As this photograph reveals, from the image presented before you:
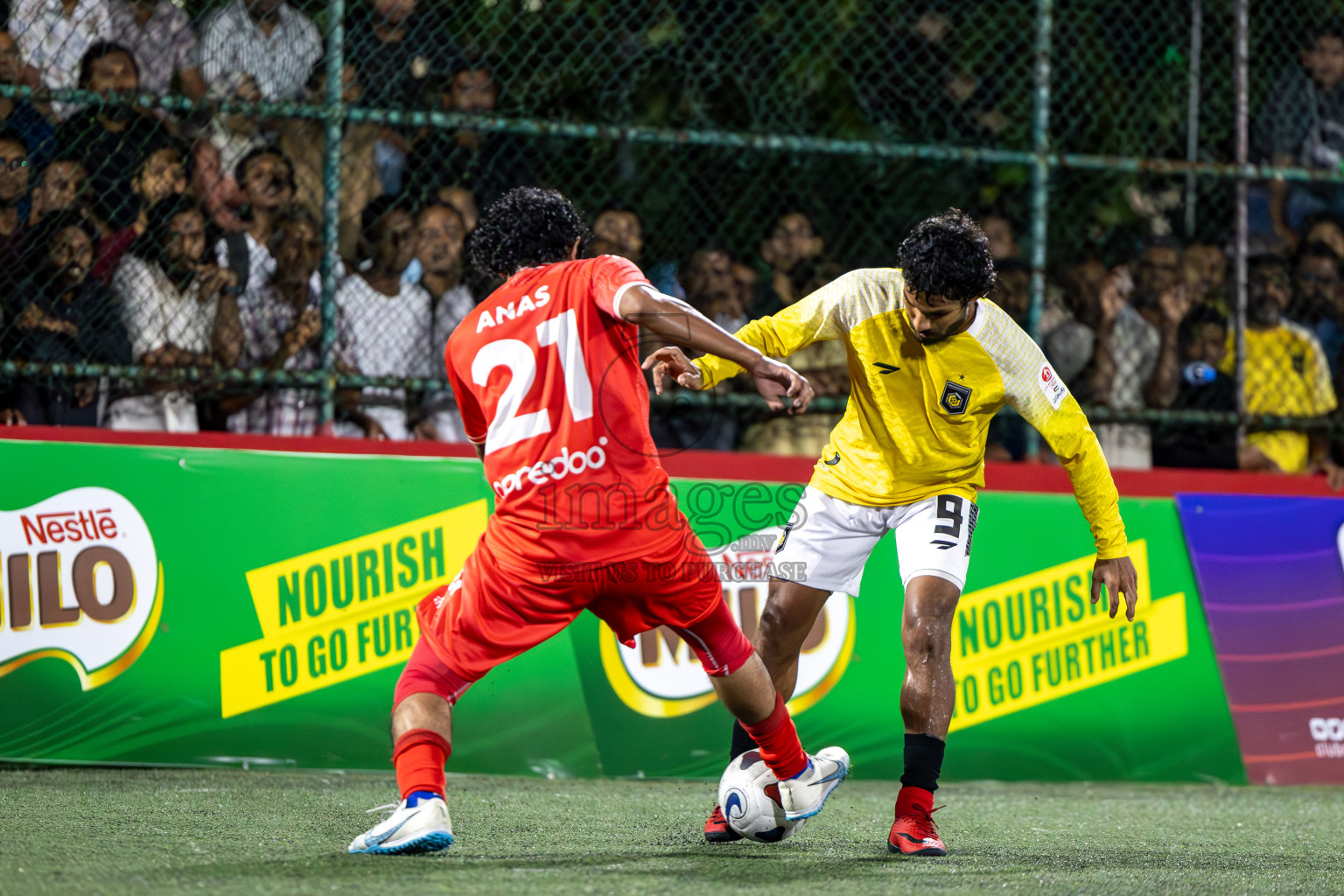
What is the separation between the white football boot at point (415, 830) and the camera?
353 cm

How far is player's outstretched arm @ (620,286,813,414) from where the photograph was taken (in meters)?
3.53

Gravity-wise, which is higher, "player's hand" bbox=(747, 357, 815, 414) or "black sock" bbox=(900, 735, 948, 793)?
"player's hand" bbox=(747, 357, 815, 414)

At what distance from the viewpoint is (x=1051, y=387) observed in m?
4.46

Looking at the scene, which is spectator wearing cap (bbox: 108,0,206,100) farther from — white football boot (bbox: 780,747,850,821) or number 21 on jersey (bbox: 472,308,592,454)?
white football boot (bbox: 780,747,850,821)

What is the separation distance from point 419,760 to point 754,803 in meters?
1.12

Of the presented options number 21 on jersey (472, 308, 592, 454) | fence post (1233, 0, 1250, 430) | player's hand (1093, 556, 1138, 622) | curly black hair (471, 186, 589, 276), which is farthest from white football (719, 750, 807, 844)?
fence post (1233, 0, 1250, 430)

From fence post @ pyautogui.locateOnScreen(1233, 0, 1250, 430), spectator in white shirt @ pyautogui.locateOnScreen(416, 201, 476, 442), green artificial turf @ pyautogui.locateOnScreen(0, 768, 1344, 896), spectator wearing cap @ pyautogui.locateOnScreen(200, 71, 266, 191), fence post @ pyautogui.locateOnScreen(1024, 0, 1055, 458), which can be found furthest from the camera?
fence post @ pyautogui.locateOnScreen(1233, 0, 1250, 430)

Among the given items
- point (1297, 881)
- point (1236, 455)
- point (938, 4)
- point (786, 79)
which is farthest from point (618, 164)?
point (1297, 881)

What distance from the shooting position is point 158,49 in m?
6.04


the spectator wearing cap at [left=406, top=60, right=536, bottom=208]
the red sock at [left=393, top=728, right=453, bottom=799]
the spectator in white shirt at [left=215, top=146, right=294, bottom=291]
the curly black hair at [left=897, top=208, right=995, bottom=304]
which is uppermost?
the spectator wearing cap at [left=406, top=60, right=536, bottom=208]

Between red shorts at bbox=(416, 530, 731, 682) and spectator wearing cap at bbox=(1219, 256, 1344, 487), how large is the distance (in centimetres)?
433

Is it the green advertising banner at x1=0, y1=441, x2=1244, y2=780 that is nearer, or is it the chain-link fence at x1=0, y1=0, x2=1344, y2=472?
the green advertising banner at x1=0, y1=441, x2=1244, y2=780

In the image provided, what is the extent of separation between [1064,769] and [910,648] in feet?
7.50

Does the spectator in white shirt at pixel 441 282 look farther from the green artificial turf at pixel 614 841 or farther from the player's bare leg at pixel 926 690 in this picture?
the player's bare leg at pixel 926 690
